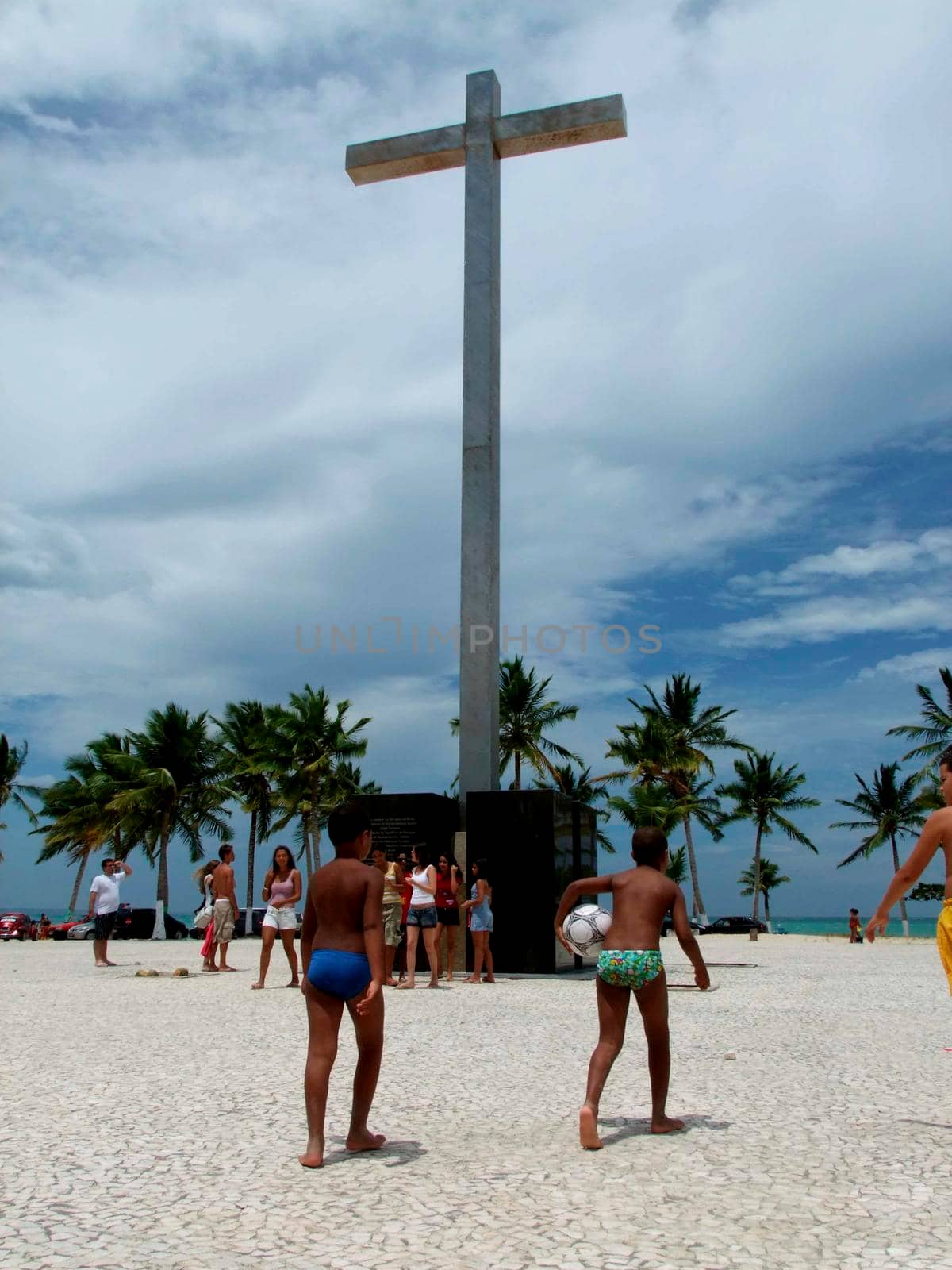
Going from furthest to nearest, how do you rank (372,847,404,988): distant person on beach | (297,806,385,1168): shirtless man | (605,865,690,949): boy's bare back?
(372,847,404,988): distant person on beach → (605,865,690,949): boy's bare back → (297,806,385,1168): shirtless man

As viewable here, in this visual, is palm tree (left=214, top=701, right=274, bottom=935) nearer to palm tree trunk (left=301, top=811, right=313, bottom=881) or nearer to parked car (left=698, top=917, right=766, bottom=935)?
palm tree trunk (left=301, top=811, right=313, bottom=881)

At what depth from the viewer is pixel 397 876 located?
13.1 m

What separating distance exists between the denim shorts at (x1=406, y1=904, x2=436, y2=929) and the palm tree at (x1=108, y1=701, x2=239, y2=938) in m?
29.4

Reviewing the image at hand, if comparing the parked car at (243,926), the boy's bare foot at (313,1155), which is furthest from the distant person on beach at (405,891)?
the parked car at (243,926)

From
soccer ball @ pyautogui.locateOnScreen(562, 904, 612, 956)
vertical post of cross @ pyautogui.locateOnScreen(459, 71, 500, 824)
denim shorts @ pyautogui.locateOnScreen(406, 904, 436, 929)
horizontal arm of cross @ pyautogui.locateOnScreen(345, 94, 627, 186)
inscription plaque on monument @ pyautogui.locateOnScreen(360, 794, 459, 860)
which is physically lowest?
denim shorts @ pyautogui.locateOnScreen(406, 904, 436, 929)

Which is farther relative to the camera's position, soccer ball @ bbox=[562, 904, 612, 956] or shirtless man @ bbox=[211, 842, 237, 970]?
shirtless man @ bbox=[211, 842, 237, 970]

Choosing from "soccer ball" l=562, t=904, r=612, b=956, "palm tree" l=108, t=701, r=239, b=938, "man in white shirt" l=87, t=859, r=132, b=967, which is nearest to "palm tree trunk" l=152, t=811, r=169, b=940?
"palm tree" l=108, t=701, r=239, b=938

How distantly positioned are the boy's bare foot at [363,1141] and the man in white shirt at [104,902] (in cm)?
1314

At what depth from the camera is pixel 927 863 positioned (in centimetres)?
550

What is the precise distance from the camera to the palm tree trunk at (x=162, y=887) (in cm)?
3497

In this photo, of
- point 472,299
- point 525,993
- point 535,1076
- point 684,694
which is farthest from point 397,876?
point 684,694

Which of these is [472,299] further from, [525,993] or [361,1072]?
[361,1072]

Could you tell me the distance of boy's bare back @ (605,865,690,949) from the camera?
5.22 metres

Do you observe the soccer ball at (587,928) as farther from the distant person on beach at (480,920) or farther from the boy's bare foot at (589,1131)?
the distant person on beach at (480,920)
